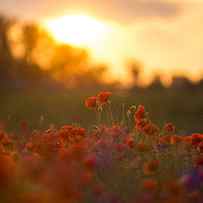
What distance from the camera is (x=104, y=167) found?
6117 millimetres

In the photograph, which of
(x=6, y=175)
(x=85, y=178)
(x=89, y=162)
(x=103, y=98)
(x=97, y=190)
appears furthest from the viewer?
(x=103, y=98)

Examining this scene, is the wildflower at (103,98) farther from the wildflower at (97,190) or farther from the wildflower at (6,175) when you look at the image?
the wildflower at (6,175)

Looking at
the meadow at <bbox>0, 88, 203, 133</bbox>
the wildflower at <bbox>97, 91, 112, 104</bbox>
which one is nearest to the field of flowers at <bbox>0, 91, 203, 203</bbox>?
the wildflower at <bbox>97, 91, 112, 104</bbox>

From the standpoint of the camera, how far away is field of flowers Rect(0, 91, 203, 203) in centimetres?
450

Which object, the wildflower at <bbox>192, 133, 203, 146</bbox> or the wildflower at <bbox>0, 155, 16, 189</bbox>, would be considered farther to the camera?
the wildflower at <bbox>192, 133, 203, 146</bbox>

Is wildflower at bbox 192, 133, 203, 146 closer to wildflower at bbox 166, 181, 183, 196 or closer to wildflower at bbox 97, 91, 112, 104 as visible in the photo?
wildflower at bbox 97, 91, 112, 104

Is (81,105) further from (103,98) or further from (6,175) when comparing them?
(6,175)

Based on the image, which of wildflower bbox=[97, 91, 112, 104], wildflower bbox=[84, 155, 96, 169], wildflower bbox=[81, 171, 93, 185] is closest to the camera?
wildflower bbox=[81, 171, 93, 185]

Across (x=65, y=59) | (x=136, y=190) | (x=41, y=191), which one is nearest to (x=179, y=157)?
(x=136, y=190)

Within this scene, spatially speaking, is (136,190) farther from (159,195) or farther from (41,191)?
(41,191)

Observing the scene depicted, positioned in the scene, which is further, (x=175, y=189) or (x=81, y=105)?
(x=81, y=105)

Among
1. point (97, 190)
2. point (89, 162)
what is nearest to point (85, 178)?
point (97, 190)

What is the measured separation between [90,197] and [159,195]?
1.77ft

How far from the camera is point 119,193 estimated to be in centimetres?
560
